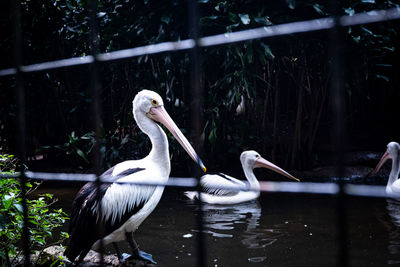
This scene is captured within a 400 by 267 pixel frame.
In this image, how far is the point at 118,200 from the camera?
231cm

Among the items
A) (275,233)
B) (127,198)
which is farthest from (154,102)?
(275,233)

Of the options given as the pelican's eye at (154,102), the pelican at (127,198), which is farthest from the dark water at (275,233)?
the pelican's eye at (154,102)

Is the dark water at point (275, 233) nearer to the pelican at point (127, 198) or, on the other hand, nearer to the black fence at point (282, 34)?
the pelican at point (127, 198)

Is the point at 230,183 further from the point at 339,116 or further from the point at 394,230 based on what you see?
the point at 339,116

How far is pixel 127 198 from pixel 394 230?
183cm

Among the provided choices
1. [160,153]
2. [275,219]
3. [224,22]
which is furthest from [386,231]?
[224,22]

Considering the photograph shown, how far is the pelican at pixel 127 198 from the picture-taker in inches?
84.0

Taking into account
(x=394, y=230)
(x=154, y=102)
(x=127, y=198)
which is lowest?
(x=394, y=230)

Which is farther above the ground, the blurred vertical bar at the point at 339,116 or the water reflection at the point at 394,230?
the blurred vertical bar at the point at 339,116

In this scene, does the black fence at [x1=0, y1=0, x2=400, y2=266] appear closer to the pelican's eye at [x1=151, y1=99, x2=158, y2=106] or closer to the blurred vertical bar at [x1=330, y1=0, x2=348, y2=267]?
the blurred vertical bar at [x1=330, y1=0, x2=348, y2=267]

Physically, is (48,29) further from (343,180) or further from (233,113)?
(343,180)

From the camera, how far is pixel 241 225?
3.15 meters

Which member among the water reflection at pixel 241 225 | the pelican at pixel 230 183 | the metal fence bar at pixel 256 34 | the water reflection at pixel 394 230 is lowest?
the water reflection at pixel 394 230

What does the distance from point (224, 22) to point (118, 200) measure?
102 inches
